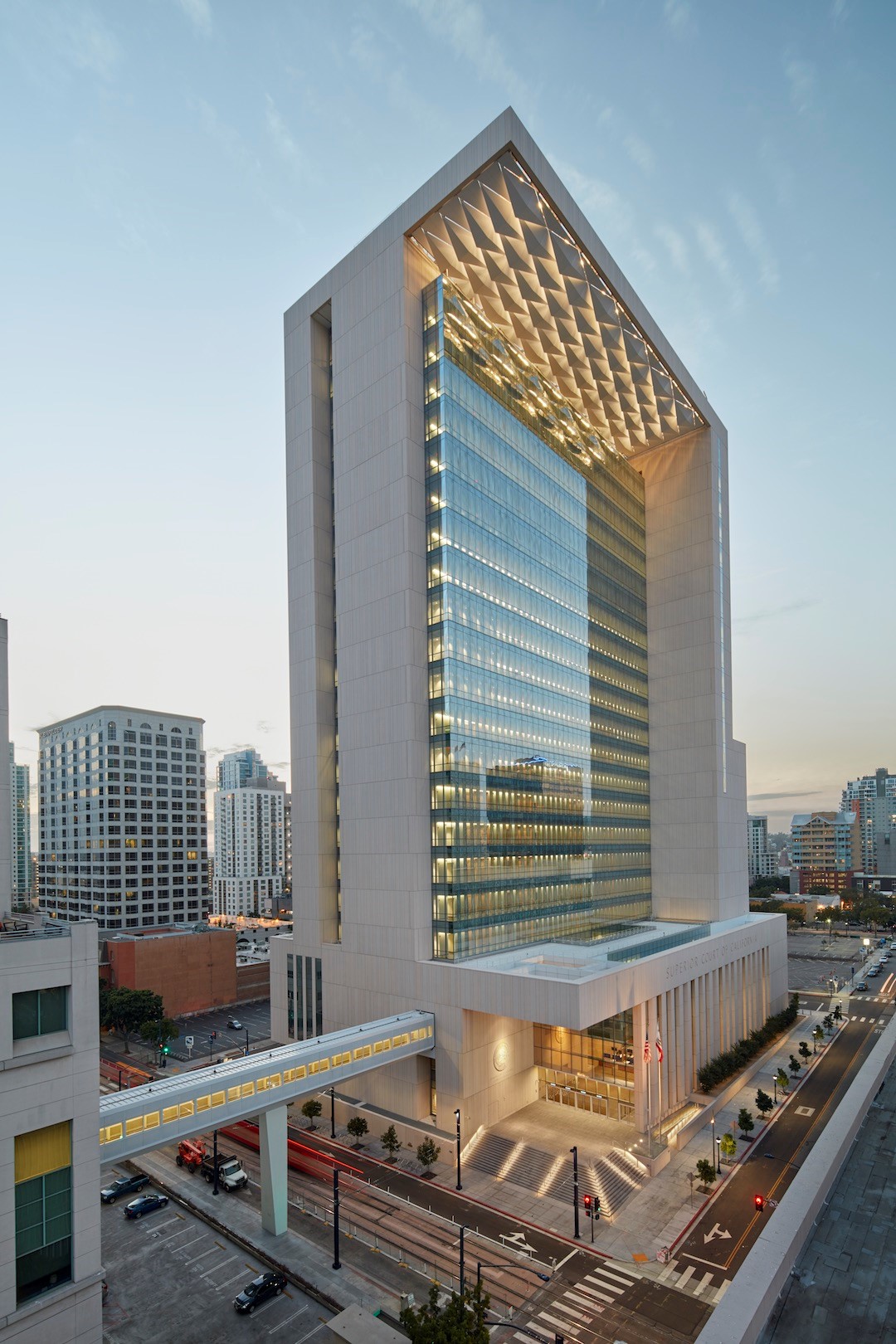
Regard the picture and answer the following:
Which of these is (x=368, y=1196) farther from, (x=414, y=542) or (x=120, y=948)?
(x=120, y=948)

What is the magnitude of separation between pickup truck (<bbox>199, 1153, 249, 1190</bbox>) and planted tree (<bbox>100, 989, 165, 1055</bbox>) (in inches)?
1234

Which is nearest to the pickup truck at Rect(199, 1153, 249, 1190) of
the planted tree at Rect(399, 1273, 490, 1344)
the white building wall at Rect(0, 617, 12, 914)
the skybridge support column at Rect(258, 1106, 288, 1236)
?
the skybridge support column at Rect(258, 1106, 288, 1236)

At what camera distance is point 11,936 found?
26641 mm

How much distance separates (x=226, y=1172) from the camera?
44.2m

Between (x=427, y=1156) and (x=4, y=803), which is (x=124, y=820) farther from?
(x=4, y=803)

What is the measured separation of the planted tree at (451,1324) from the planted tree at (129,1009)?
56.3 meters

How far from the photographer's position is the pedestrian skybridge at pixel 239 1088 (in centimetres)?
3206

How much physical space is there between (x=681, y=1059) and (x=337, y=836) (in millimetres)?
30847

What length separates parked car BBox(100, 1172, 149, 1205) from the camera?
43531 mm

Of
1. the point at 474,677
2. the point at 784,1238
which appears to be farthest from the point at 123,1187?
the point at 474,677

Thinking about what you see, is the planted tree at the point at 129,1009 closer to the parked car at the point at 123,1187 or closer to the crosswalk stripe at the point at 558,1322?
the parked car at the point at 123,1187

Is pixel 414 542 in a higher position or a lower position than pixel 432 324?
lower

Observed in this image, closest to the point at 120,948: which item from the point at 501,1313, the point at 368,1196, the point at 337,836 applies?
the point at 337,836

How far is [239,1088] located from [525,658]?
1611 inches
